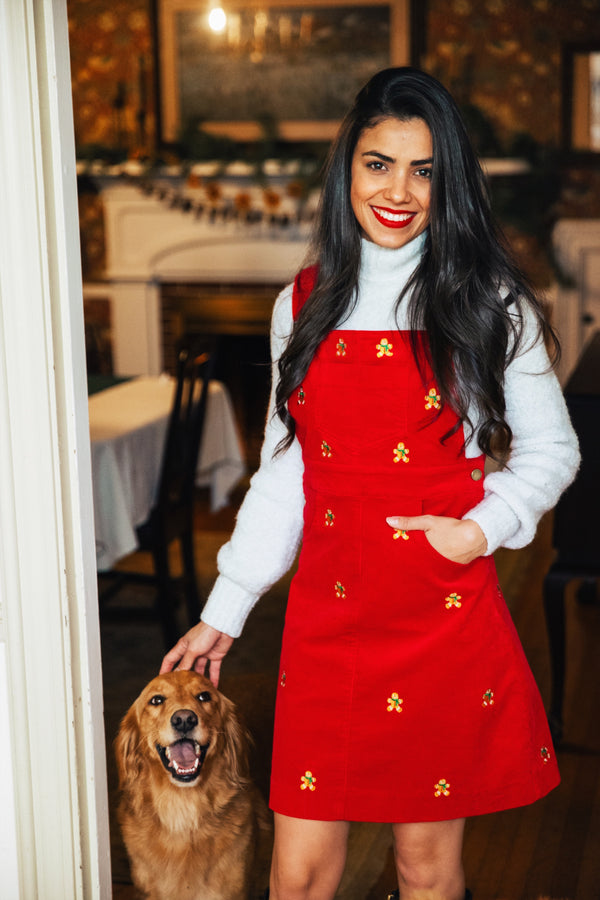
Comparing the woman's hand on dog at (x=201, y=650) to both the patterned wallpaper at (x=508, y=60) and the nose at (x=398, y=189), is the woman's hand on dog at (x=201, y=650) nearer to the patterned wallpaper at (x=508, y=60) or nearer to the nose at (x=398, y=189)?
the nose at (x=398, y=189)

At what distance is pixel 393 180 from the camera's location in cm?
139

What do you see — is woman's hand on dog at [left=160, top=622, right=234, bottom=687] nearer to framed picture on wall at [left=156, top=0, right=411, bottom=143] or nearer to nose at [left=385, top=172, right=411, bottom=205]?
nose at [left=385, top=172, right=411, bottom=205]

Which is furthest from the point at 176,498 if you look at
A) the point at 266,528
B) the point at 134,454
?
the point at 266,528

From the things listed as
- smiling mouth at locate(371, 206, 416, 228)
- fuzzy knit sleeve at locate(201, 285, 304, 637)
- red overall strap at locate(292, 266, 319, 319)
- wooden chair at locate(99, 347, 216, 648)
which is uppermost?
smiling mouth at locate(371, 206, 416, 228)

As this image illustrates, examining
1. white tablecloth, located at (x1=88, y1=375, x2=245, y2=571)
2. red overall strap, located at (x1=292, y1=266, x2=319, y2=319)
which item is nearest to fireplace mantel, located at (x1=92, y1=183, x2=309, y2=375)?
white tablecloth, located at (x1=88, y1=375, x2=245, y2=571)

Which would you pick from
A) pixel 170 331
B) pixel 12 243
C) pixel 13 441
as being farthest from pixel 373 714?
pixel 170 331

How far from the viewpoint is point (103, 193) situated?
5.69m

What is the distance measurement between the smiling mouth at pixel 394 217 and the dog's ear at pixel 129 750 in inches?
32.4

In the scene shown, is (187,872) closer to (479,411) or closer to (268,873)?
(268,873)

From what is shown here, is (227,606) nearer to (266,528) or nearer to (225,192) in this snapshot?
(266,528)

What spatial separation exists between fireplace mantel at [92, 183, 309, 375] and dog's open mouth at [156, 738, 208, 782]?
415 cm

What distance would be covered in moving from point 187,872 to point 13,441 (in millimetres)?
746

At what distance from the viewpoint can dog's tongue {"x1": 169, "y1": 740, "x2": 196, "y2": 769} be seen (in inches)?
62.7

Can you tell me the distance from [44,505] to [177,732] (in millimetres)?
448
